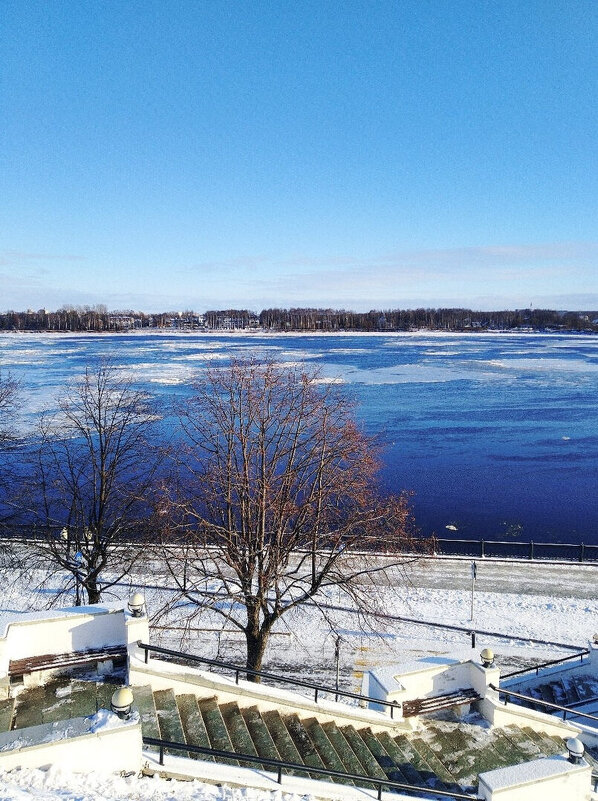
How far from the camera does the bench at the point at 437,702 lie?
32.4ft

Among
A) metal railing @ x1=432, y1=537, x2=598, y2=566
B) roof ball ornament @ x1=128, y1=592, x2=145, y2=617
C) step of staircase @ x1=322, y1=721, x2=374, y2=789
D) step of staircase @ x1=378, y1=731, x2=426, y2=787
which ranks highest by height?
roof ball ornament @ x1=128, y1=592, x2=145, y2=617

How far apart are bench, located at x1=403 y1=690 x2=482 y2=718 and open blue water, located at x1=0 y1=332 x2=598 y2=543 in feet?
45.3

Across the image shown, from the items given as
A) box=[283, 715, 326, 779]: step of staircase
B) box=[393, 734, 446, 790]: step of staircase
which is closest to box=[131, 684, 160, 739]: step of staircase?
box=[283, 715, 326, 779]: step of staircase

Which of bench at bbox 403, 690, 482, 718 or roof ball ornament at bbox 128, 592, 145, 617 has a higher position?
roof ball ornament at bbox 128, 592, 145, 617

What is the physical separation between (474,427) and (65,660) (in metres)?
35.4

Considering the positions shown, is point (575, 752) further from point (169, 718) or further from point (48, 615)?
point (48, 615)

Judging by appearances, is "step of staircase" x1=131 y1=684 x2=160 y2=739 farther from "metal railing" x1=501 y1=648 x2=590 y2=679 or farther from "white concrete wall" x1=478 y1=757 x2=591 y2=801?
"metal railing" x1=501 y1=648 x2=590 y2=679

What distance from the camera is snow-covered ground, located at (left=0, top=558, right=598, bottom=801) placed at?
1422cm

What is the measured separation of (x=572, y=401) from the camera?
165ft

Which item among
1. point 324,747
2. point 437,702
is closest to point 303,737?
point 324,747

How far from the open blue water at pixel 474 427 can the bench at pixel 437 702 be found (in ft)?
45.3

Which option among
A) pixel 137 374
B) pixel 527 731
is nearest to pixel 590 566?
pixel 527 731

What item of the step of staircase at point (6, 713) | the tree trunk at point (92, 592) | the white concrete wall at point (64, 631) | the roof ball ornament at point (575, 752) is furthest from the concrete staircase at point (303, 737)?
the tree trunk at point (92, 592)

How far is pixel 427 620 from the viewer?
53.1ft
